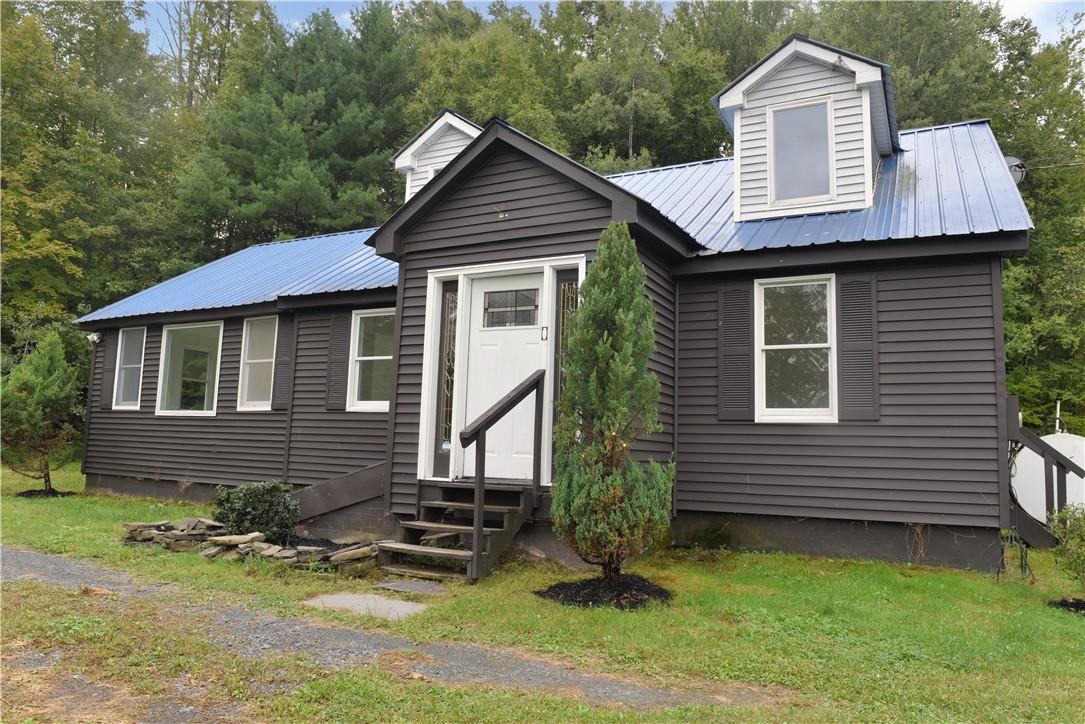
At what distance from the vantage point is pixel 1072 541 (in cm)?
554

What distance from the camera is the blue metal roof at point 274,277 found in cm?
1052

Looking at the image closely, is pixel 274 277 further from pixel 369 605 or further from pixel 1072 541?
pixel 1072 541

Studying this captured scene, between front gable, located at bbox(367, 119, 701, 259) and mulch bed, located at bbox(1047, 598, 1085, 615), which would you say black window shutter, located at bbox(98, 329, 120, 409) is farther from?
mulch bed, located at bbox(1047, 598, 1085, 615)

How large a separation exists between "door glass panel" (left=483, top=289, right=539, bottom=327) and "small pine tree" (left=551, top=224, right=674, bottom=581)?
162cm

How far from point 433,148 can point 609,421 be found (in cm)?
787

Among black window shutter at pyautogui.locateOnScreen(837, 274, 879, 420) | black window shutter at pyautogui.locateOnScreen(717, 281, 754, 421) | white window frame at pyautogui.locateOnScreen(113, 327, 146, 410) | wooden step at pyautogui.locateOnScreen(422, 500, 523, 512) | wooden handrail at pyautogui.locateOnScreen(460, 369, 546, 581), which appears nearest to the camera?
wooden handrail at pyautogui.locateOnScreen(460, 369, 546, 581)

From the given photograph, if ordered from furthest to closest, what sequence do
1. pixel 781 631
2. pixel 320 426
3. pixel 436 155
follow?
pixel 436 155, pixel 320 426, pixel 781 631

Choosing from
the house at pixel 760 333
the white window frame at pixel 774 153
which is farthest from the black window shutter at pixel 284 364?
the white window frame at pixel 774 153

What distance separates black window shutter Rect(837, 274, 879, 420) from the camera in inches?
282

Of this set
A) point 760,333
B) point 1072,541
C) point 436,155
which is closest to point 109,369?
point 436,155

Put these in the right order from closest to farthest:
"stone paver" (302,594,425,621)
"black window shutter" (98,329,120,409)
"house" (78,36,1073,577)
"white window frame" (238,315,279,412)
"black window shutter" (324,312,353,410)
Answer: "stone paver" (302,594,425,621), "house" (78,36,1073,577), "black window shutter" (324,312,353,410), "white window frame" (238,315,279,412), "black window shutter" (98,329,120,409)

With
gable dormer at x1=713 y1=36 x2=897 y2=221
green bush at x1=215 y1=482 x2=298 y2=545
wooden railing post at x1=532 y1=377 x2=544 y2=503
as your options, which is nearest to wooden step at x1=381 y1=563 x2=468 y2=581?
wooden railing post at x1=532 y1=377 x2=544 y2=503

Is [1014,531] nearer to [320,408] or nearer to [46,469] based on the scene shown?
[320,408]

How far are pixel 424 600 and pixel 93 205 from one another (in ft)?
74.9
